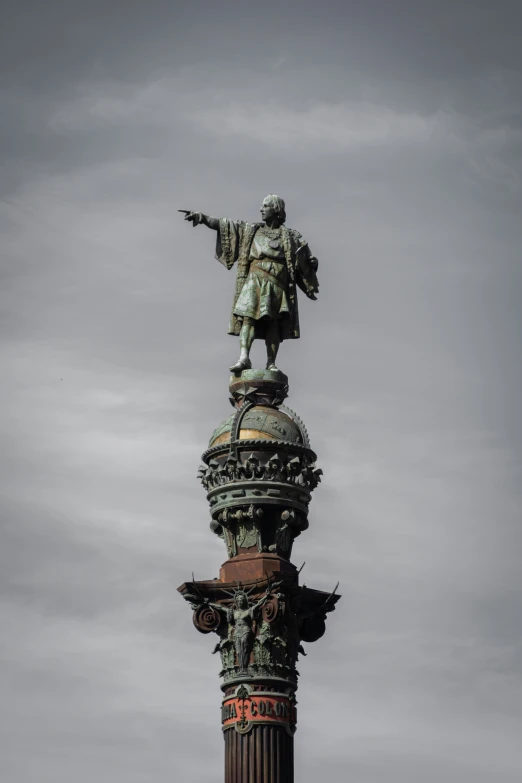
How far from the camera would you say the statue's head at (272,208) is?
67250 millimetres

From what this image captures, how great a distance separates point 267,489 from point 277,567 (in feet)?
7.36

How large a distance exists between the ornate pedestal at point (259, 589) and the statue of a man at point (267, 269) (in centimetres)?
302

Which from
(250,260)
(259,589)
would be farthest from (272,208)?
(259,589)

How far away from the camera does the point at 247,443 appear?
63.4 metres

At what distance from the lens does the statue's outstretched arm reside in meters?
66.6

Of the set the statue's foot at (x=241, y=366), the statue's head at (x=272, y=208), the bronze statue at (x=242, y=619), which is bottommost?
the bronze statue at (x=242, y=619)

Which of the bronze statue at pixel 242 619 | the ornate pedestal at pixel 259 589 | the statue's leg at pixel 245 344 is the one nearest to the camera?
the ornate pedestal at pixel 259 589

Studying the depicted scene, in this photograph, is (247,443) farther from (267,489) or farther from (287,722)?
(287,722)

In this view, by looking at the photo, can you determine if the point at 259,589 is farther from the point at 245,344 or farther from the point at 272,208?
the point at 272,208

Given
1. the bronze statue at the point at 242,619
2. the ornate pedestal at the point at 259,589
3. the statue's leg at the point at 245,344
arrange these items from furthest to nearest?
the statue's leg at the point at 245,344 → the bronze statue at the point at 242,619 → the ornate pedestal at the point at 259,589

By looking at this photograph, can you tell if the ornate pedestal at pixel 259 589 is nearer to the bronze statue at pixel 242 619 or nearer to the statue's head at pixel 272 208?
the bronze statue at pixel 242 619

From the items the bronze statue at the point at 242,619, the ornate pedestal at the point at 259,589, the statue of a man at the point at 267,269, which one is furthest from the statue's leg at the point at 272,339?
the bronze statue at the point at 242,619

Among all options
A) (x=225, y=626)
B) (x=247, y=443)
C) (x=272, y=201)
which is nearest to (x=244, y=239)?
(x=272, y=201)

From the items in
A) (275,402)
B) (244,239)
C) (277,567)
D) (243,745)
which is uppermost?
(244,239)
